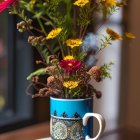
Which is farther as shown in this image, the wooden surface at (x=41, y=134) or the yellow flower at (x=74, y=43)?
the wooden surface at (x=41, y=134)

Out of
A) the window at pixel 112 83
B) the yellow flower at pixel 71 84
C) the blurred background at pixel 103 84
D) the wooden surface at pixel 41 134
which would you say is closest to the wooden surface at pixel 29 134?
the wooden surface at pixel 41 134

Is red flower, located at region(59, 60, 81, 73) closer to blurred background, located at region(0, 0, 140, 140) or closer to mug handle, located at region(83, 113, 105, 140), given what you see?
mug handle, located at region(83, 113, 105, 140)

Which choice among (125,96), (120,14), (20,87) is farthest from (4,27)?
(125,96)

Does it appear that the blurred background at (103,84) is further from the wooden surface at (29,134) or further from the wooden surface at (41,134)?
the wooden surface at (29,134)

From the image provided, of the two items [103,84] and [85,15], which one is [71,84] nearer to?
[85,15]

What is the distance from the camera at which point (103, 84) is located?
2318 mm

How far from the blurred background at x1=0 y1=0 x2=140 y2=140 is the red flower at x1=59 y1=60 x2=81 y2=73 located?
0.49 meters

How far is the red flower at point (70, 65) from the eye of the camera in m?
0.80

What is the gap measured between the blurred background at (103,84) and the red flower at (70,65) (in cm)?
49

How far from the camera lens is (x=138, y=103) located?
2598 mm

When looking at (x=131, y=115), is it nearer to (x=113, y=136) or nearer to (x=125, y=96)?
(x=125, y=96)

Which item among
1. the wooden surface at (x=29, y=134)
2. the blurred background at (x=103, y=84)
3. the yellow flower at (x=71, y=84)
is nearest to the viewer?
the yellow flower at (x=71, y=84)

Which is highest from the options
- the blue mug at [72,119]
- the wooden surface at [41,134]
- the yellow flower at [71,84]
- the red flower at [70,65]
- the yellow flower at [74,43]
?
the yellow flower at [74,43]

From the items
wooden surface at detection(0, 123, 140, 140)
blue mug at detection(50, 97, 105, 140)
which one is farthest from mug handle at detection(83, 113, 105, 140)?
wooden surface at detection(0, 123, 140, 140)
